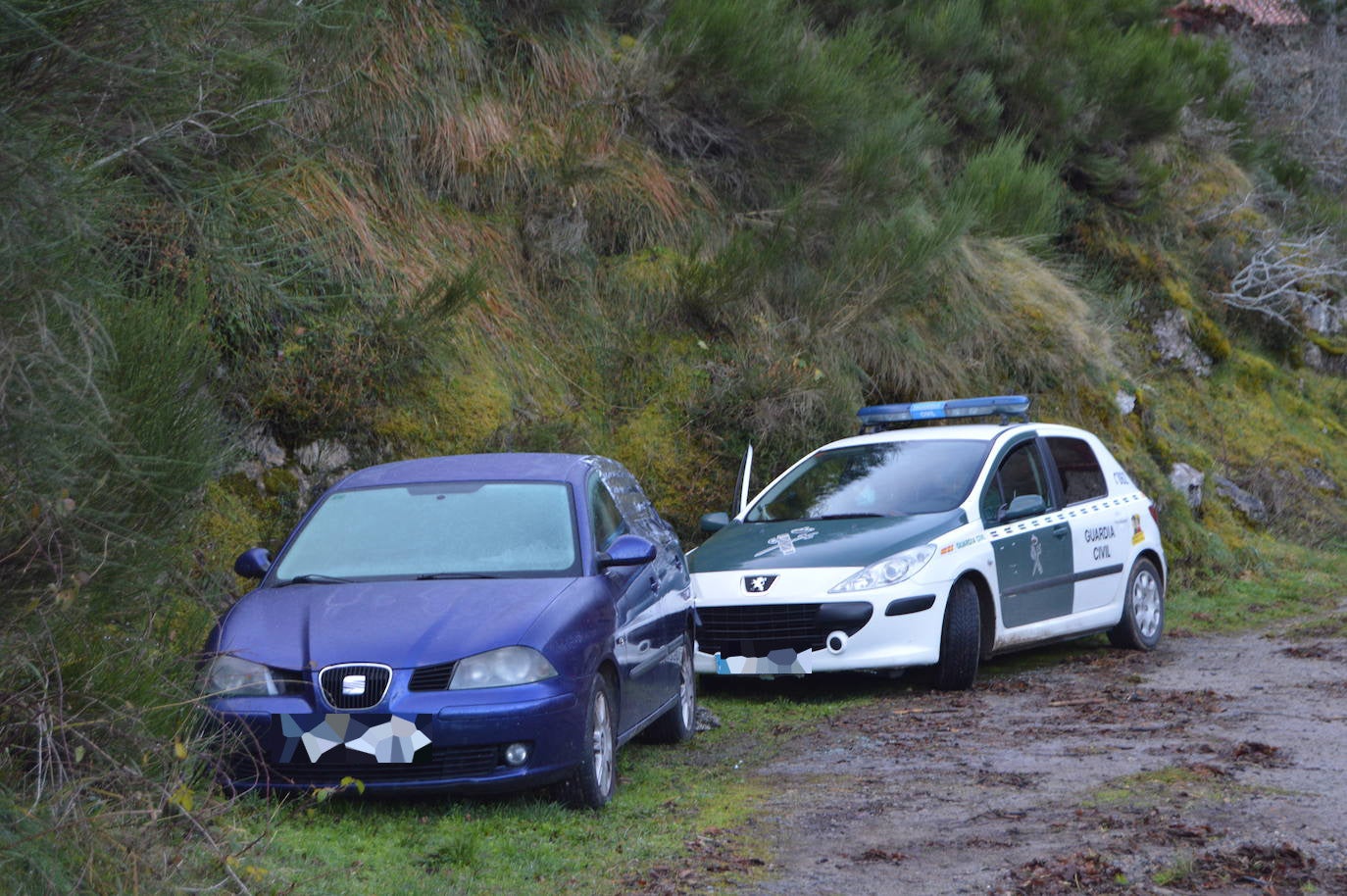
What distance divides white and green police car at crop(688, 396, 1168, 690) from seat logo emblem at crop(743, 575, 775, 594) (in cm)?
1

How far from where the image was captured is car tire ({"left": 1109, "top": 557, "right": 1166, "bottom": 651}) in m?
11.8

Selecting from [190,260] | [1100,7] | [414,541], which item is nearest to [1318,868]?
[414,541]

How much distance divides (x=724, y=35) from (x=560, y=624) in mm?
10019

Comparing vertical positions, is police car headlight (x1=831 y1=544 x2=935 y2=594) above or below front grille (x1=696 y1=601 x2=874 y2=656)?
above

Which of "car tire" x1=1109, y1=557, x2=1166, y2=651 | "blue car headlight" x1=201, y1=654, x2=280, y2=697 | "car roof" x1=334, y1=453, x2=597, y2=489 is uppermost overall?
"car roof" x1=334, y1=453, x2=597, y2=489

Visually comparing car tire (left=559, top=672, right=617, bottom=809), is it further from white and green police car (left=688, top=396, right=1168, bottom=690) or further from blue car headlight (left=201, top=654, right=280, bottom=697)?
white and green police car (left=688, top=396, right=1168, bottom=690)

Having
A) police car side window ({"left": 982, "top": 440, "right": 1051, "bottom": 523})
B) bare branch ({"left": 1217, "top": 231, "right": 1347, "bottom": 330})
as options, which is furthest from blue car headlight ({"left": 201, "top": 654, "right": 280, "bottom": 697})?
bare branch ({"left": 1217, "top": 231, "right": 1347, "bottom": 330})

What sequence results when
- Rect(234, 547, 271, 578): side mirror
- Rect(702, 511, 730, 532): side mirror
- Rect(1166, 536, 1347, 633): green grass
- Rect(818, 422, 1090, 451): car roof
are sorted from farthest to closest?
Rect(1166, 536, 1347, 633): green grass, Rect(818, 422, 1090, 451): car roof, Rect(702, 511, 730, 532): side mirror, Rect(234, 547, 271, 578): side mirror

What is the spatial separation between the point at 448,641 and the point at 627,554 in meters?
1.15

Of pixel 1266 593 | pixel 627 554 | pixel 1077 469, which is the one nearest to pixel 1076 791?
pixel 627 554

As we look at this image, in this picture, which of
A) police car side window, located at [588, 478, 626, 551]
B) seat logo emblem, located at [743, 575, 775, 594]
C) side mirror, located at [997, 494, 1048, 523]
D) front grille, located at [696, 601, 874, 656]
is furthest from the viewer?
side mirror, located at [997, 494, 1048, 523]

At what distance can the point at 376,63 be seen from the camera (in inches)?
502

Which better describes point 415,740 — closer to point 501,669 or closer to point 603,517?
point 501,669

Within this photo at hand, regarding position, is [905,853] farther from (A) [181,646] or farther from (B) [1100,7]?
(B) [1100,7]
